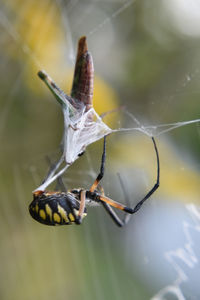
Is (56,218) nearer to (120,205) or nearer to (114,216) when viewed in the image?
(120,205)

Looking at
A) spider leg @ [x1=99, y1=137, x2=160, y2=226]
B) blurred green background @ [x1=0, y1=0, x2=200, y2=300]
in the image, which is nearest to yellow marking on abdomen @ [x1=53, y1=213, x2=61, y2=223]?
spider leg @ [x1=99, y1=137, x2=160, y2=226]

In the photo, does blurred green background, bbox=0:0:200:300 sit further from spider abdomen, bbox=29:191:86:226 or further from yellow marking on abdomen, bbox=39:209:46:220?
yellow marking on abdomen, bbox=39:209:46:220

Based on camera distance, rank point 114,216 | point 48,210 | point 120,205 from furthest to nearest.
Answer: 1. point 114,216
2. point 120,205
3. point 48,210

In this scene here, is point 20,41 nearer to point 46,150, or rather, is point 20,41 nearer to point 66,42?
point 66,42

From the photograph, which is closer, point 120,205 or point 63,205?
point 63,205

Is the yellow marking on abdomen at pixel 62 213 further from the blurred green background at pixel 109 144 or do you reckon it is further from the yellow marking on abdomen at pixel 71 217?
the blurred green background at pixel 109 144

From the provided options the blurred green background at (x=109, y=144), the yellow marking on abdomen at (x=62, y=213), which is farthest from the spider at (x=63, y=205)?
the blurred green background at (x=109, y=144)

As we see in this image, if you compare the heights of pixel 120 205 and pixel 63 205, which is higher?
pixel 63 205

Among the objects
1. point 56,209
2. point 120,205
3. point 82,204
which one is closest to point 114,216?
point 120,205
